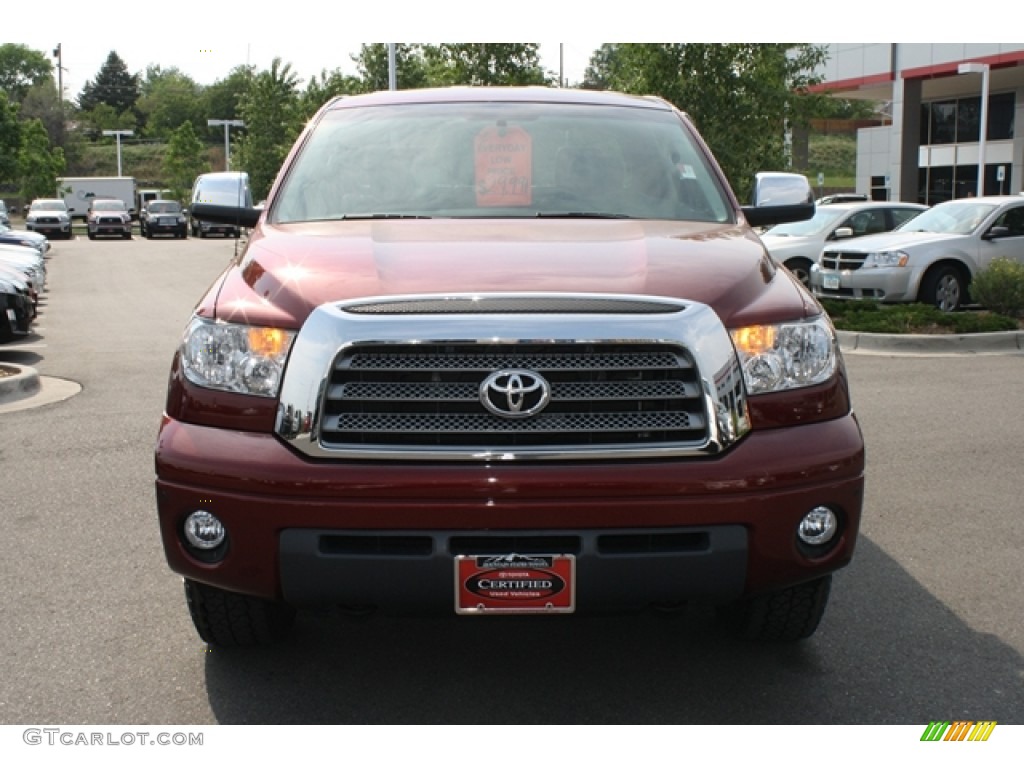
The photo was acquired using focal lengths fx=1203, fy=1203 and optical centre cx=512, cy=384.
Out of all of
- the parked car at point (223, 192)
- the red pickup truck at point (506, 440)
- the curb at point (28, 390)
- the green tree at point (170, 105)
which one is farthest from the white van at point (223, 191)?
the green tree at point (170, 105)

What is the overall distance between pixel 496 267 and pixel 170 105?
144m

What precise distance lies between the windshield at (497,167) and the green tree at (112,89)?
14945 centimetres

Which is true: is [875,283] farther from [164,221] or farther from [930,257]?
[164,221]

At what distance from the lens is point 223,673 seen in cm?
389

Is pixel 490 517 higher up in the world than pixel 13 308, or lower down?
higher up

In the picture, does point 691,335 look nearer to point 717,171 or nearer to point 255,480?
point 255,480

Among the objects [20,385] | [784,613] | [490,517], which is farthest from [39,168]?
[490,517]

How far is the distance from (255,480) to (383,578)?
435 mm

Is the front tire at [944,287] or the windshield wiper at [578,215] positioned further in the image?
the front tire at [944,287]

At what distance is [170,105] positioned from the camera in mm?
138625

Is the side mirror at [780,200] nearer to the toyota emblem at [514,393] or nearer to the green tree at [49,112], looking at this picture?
the toyota emblem at [514,393]

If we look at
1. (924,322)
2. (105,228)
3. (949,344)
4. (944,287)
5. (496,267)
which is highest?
(496,267)

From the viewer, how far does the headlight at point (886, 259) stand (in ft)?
50.5

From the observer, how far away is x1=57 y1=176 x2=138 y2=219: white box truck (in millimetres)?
73125
